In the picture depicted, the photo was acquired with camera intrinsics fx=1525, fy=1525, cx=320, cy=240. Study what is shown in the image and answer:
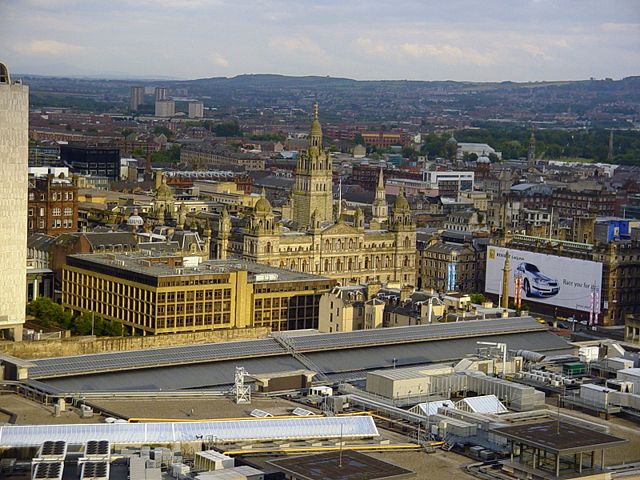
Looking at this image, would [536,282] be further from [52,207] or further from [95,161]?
[95,161]

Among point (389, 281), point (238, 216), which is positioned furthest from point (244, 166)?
point (389, 281)

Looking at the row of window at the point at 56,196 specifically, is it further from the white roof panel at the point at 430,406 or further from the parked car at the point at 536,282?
the white roof panel at the point at 430,406

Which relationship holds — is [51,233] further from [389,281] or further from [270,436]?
[270,436]

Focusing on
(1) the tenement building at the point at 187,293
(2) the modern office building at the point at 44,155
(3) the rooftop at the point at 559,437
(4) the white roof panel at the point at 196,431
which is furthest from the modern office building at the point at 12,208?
(2) the modern office building at the point at 44,155

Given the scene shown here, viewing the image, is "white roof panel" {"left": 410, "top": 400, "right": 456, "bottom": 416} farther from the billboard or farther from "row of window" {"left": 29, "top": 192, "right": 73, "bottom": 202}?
"row of window" {"left": 29, "top": 192, "right": 73, "bottom": 202}

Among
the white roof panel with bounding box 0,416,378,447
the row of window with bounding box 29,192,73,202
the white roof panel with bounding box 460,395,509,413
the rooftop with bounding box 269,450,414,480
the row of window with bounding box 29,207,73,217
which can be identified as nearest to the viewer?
the rooftop with bounding box 269,450,414,480

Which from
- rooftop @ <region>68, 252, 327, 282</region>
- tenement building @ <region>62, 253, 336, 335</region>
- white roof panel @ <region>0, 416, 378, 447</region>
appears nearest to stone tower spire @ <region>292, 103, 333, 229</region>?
rooftop @ <region>68, 252, 327, 282</region>
